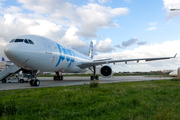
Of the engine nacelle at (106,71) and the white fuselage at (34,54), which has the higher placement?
the white fuselage at (34,54)

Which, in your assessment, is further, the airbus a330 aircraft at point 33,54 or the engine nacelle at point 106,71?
the engine nacelle at point 106,71

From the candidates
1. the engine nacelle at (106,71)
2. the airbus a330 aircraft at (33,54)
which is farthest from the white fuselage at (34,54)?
the engine nacelle at (106,71)

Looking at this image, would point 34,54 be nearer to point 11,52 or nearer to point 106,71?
Result: point 11,52

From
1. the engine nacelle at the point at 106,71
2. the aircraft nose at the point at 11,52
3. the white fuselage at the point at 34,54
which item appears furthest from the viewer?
the engine nacelle at the point at 106,71

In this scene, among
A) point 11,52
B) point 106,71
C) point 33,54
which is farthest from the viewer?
point 106,71

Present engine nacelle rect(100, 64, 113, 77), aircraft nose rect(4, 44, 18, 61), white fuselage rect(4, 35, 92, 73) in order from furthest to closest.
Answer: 1. engine nacelle rect(100, 64, 113, 77)
2. white fuselage rect(4, 35, 92, 73)
3. aircraft nose rect(4, 44, 18, 61)

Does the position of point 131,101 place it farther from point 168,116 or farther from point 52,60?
point 52,60


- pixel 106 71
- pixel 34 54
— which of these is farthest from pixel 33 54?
pixel 106 71

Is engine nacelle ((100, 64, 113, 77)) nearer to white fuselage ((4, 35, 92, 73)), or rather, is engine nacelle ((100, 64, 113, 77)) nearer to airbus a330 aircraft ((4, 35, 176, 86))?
airbus a330 aircraft ((4, 35, 176, 86))

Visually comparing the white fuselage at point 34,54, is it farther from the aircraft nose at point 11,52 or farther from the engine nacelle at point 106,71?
the engine nacelle at point 106,71

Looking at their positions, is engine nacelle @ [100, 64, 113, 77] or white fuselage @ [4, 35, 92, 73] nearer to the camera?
A: white fuselage @ [4, 35, 92, 73]

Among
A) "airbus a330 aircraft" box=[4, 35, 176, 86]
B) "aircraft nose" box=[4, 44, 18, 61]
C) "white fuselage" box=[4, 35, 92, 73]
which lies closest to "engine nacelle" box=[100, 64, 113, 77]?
"airbus a330 aircraft" box=[4, 35, 176, 86]

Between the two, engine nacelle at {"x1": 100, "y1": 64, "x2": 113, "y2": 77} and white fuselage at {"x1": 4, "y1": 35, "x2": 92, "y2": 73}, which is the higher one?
white fuselage at {"x1": 4, "y1": 35, "x2": 92, "y2": 73}

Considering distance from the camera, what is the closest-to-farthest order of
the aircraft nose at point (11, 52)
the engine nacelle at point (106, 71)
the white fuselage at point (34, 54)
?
the aircraft nose at point (11, 52)
the white fuselage at point (34, 54)
the engine nacelle at point (106, 71)
